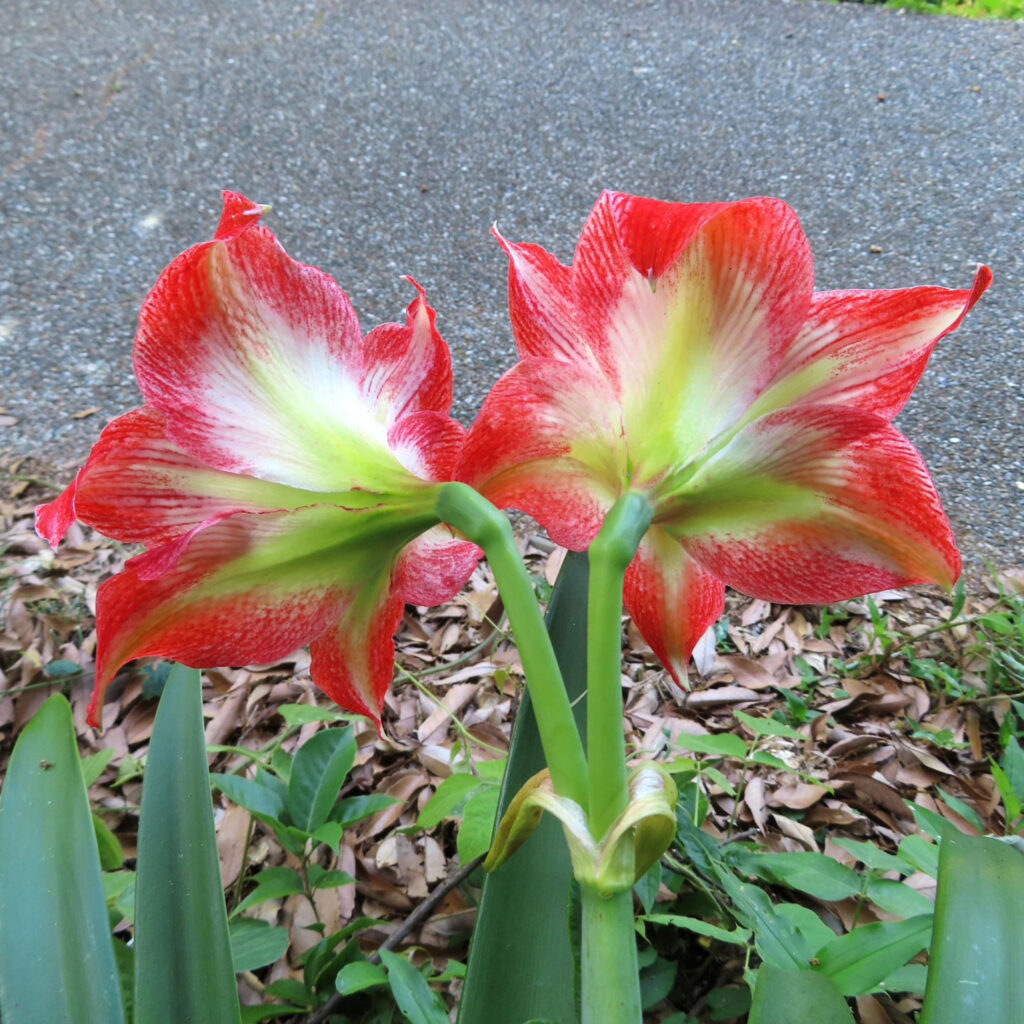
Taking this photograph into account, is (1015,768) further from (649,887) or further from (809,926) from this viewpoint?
(649,887)

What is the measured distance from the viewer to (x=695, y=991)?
988 mm

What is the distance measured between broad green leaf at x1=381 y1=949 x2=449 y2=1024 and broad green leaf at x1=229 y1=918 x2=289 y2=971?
171mm

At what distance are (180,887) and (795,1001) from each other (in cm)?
42

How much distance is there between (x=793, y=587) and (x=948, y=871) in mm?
215

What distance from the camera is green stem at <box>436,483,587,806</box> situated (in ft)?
1.29

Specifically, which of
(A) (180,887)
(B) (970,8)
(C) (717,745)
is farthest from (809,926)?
(B) (970,8)

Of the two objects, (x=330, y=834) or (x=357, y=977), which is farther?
(x=330, y=834)

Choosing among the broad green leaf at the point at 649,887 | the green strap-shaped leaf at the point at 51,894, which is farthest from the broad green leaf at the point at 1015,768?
the green strap-shaped leaf at the point at 51,894

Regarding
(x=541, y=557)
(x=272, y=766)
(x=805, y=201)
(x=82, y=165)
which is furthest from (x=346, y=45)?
(x=272, y=766)

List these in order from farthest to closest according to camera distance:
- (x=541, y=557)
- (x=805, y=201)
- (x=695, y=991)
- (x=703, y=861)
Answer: (x=805, y=201) < (x=541, y=557) < (x=695, y=991) < (x=703, y=861)

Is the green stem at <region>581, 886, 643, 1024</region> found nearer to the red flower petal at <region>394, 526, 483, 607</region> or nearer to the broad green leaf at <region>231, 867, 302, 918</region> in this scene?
the red flower petal at <region>394, 526, 483, 607</region>

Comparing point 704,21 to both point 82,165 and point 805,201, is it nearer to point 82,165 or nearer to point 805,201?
point 805,201

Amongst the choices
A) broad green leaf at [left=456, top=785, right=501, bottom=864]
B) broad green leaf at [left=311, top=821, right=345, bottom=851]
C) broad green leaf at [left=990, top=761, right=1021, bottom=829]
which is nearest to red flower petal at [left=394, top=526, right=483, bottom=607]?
broad green leaf at [left=456, top=785, right=501, bottom=864]

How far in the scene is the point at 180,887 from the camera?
0.66m
